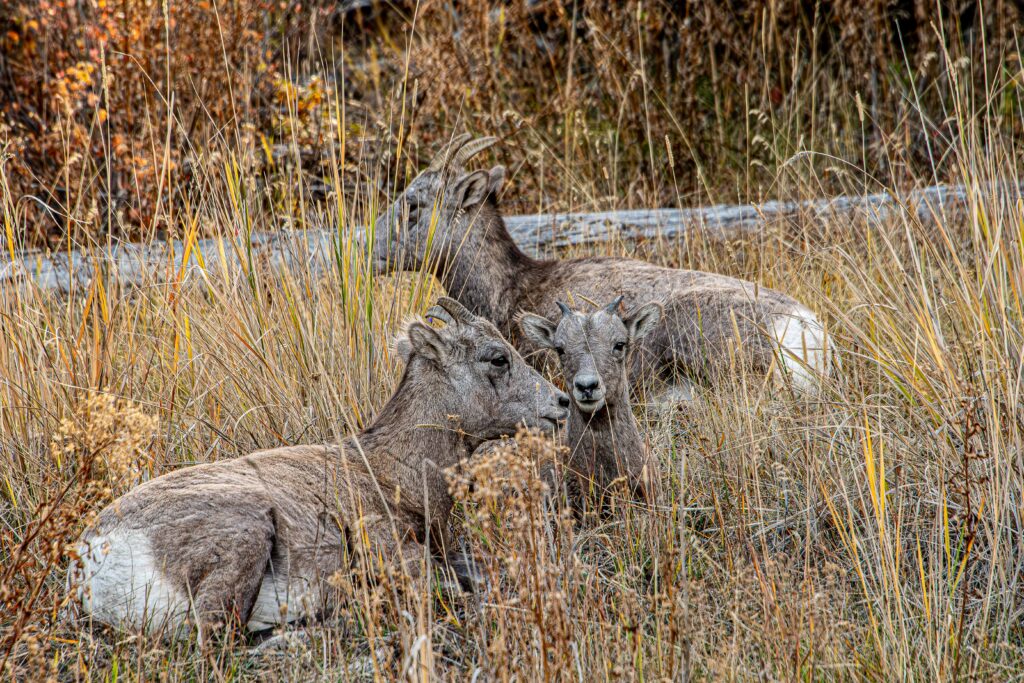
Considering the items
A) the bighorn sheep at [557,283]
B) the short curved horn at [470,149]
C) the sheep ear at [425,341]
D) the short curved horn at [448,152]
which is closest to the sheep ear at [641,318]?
the bighorn sheep at [557,283]

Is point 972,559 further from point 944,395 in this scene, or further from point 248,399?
point 248,399

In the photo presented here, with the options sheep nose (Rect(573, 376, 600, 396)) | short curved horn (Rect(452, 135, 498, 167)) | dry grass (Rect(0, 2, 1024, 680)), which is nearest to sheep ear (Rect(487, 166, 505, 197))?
short curved horn (Rect(452, 135, 498, 167))

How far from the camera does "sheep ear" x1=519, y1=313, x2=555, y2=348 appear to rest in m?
5.39

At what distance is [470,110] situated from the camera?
10.5 meters

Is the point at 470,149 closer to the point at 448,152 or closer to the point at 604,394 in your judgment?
the point at 448,152

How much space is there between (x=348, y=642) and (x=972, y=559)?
7.36 feet

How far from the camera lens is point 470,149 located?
6.98 metres

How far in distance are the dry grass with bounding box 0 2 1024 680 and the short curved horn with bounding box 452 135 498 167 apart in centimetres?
82

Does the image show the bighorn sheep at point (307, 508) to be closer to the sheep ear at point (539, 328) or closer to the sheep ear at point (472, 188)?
the sheep ear at point (539, 328)

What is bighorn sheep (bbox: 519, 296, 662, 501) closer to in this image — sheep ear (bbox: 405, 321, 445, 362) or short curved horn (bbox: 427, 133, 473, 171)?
sheep ear (bbox: 405, 321, 445, 362)

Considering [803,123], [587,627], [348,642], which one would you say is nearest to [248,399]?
[348,642]

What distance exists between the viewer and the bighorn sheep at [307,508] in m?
3.75

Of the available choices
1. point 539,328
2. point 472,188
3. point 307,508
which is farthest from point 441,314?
point 472,188

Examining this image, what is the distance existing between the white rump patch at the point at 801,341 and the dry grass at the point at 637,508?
0.17 meters
